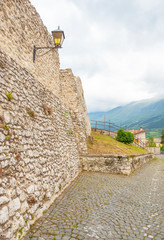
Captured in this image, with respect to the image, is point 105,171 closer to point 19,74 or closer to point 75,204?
point 75,204

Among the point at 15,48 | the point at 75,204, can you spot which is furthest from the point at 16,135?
the point at 15,48

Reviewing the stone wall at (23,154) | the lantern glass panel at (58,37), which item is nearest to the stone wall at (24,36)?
the lantern glass panel at (58,37)

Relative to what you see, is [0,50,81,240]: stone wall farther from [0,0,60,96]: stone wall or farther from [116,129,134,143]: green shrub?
[116,129,134,143]: green shrub

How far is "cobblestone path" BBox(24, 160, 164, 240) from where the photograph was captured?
3627mm

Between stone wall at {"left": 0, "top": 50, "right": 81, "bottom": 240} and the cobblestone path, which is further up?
stone wall at {"left": 0, "top": 50, "right": 81, "bottom": 240}

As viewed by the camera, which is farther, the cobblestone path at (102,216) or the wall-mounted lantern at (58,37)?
the wall-mounted lantern at (58,37)

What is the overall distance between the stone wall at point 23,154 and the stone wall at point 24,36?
3.80 ft

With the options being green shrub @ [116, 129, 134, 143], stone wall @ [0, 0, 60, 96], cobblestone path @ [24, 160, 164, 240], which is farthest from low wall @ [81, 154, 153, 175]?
green shrub @ [116, 129, 134, 143]

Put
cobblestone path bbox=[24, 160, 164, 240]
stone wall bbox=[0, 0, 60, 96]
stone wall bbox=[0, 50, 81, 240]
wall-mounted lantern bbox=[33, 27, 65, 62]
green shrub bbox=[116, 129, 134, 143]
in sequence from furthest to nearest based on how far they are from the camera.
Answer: green shrub bbox=[116, 129, 134, 143], wall-mounted lantern bbox=[33, 27, 65, 62], stone wall bbox=[0, 0, 60, 96], cobblestone path bbox=[24, 160, 164, 240], stone wall bbox=[0, 50, 81, 240]

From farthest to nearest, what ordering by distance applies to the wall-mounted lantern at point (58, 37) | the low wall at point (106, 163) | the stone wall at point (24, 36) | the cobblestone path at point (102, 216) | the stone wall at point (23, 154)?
the low wall at point (106, 163)
the wall-mounted lantern at point (58, 37)
the stone wall at point (24, 36)
the cobblestone path at point (102, 216)
the stone wall at point (23, 154)

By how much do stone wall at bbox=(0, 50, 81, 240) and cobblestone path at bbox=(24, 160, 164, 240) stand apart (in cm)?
40

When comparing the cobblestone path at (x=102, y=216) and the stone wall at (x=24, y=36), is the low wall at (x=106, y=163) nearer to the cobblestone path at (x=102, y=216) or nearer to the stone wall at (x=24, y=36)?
the cobblestone path at (x=102, y=216)

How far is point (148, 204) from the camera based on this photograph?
563cm

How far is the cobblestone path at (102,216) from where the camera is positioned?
363cm
